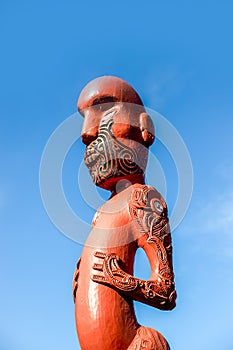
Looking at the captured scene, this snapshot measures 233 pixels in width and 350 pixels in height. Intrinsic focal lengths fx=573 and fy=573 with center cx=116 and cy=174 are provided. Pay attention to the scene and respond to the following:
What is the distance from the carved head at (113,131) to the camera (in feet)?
22.3

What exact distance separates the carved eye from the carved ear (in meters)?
0.41

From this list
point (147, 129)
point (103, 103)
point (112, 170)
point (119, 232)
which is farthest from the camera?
point (103, 103)

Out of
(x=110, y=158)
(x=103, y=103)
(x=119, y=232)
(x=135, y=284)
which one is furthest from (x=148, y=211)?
(x=103, y=103)

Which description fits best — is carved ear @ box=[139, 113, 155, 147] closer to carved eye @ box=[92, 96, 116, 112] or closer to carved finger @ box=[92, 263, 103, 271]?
carved eye @ box=[92, 96, 116, 112]

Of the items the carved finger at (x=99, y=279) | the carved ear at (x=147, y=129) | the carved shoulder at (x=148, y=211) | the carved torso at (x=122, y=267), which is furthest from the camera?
the carved ear at (x=147, y=129)

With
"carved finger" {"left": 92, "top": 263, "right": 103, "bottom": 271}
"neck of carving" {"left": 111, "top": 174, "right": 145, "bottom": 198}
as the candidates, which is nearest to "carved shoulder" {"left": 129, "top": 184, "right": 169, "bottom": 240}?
"neck of carving" {"left": 111, "top": 174, "right": 145, "bottom": 198}

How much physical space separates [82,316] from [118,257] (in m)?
0.73

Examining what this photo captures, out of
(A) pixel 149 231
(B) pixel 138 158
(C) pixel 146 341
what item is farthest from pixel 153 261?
(B) pixel 138 158

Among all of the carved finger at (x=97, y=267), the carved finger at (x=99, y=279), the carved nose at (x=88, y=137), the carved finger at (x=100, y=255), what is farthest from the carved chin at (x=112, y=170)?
the carved finger at (x=99, y=279)

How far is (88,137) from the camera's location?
7152 millimetres

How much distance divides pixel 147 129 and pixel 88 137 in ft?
2.43

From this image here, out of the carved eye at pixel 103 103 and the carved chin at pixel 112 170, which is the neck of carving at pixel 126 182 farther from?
the carved eye at pixel 103 103

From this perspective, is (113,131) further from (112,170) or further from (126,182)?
(126,182)

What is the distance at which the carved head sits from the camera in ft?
22.3
